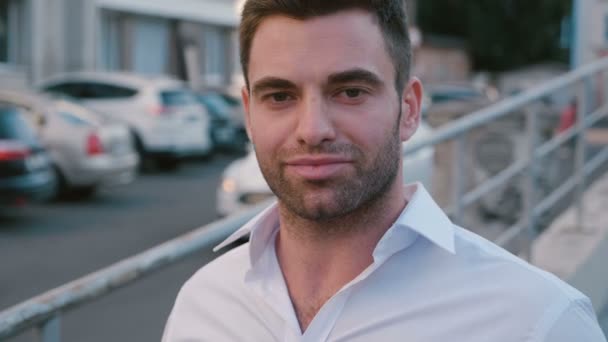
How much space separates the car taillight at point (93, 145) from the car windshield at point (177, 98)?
510 cm

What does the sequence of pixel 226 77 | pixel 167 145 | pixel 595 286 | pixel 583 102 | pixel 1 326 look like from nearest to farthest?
pixel 1 326
pixel 595 286
pixel 583 102
pixel 167 145
pixel 226 77

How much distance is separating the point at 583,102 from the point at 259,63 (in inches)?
195

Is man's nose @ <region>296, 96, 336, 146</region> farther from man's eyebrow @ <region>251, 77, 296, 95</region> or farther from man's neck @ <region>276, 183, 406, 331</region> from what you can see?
man's neck @ <region>276, 183, 406, 331</region>

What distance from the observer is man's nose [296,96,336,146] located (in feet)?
6.02

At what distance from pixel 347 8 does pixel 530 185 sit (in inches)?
160

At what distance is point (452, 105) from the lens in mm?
11844

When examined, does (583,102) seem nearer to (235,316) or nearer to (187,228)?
(235,316)

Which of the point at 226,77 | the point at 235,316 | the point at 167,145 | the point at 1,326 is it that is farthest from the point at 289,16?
the point at 226,77

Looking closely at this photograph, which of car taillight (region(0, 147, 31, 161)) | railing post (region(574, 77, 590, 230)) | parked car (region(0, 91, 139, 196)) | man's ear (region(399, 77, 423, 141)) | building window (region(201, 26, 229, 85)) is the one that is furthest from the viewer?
building window (region(201, 26, 229, 85))

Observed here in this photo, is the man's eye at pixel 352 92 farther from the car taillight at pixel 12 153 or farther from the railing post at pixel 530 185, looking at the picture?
the car taillight at pixel 12 153

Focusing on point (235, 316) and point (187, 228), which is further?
point (187, 228)

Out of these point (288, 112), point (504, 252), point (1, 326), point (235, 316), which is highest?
point (288, 112)

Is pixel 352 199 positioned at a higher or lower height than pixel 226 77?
higher

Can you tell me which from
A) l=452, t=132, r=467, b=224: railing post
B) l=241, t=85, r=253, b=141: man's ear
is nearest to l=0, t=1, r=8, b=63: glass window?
l=452, t=132, r=467, b=224: railing post
